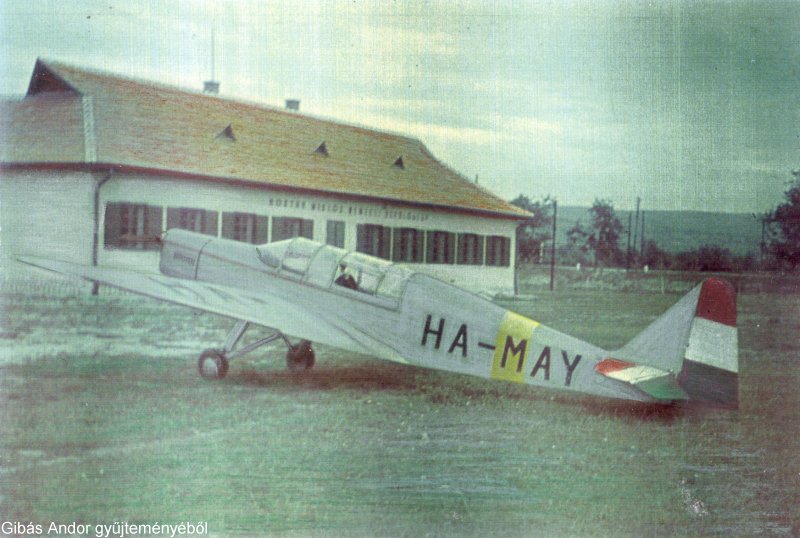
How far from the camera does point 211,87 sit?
3.47m

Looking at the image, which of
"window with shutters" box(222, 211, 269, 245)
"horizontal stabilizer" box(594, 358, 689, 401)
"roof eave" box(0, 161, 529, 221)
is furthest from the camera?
"window with shutters" box(222, 211, 269, 245)

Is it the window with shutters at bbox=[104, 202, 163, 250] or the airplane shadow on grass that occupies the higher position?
the window with shutters at bbox=[104, 202, 163, 250]

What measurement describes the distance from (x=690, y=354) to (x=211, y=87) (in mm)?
2640

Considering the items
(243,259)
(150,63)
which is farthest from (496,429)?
(150,63)

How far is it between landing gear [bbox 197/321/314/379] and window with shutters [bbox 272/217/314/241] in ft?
1.58

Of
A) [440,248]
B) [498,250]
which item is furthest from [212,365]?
[498,250]

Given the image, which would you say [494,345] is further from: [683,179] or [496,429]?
[683,179]

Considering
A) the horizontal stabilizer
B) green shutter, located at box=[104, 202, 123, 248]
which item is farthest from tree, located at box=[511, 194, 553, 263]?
green shutter, located at box=[104, 202, 123, 248]

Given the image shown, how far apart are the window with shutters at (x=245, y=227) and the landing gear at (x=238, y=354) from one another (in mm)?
426

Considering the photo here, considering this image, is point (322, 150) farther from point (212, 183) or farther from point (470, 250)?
point (470, 250)

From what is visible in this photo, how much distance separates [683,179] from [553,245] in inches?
30.6

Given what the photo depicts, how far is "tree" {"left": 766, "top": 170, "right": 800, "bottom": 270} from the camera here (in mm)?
3754

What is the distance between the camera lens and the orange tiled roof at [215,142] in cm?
330

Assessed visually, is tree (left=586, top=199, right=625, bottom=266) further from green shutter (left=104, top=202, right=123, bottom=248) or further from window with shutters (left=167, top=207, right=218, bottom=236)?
green shutter (left=104, top=202, right=123, bottom=248)
